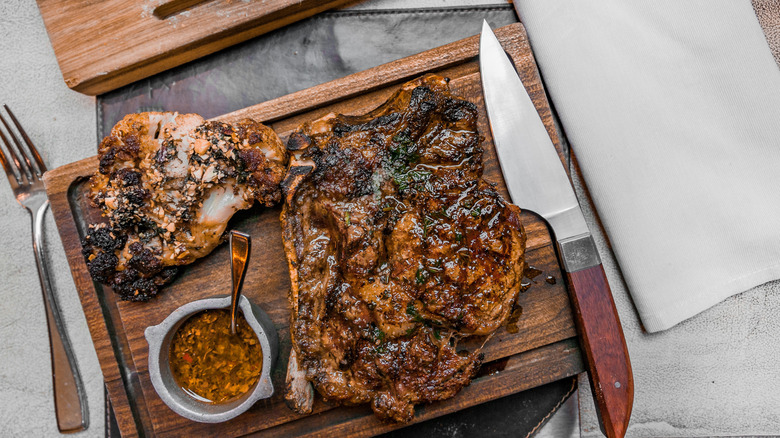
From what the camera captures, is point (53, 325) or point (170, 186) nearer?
point (170, 186)

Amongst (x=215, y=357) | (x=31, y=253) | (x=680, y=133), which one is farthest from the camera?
(x=31, y=253)

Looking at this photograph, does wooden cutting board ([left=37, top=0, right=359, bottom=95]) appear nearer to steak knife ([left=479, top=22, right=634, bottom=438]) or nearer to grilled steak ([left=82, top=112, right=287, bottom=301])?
grilled steak ([left=82, top=112, right=287, bottom=301])

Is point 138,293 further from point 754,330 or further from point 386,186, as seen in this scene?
point 754,330

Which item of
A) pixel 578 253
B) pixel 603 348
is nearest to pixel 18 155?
pixel 578 253

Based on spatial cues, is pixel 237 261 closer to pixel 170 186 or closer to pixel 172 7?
pixel 170 186

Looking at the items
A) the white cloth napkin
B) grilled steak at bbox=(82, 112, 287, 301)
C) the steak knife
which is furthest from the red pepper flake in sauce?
the white cloth napkin

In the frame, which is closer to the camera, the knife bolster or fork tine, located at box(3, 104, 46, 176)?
the knife bolster
